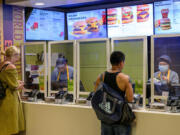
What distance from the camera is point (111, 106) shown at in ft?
8.05

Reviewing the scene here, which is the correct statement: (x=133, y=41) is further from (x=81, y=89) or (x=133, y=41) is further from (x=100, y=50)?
(x=81, y=89)

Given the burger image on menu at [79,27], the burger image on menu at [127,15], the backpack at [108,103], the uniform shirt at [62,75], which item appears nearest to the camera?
the backpack at [108,103]

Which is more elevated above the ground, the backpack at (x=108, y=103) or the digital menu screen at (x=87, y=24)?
the digital menu screen at (x=87, y=24)

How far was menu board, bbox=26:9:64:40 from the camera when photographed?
14.4ft

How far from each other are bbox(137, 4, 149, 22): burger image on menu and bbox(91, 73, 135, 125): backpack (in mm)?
2169

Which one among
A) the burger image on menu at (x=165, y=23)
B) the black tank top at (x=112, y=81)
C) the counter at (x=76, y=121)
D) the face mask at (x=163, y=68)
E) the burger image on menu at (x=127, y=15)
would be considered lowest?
the counter at (x=76, y=121)

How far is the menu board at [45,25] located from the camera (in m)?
4.39

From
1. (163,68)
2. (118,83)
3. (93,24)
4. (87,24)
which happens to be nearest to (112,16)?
(93,24)

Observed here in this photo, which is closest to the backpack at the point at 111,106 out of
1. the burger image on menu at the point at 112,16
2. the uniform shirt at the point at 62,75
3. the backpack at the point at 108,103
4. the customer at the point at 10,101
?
the backpack at the point at 108,103

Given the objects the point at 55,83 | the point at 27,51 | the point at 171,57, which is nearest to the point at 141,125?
the point at 171,57

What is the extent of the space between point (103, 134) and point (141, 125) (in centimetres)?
45

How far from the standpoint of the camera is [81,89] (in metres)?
3.32

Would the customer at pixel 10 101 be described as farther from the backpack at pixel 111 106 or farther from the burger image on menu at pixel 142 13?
the burger image on menu at pixel 142 13

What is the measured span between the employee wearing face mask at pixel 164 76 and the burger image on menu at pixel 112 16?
1.91 meters
